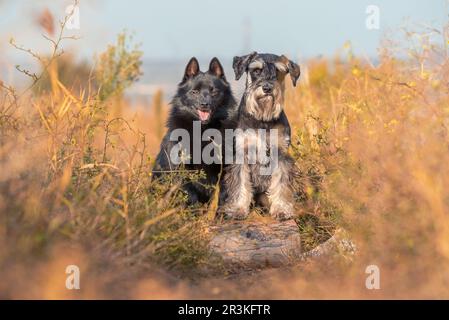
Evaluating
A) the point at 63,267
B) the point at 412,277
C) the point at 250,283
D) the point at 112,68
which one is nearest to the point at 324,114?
the point at 112,68

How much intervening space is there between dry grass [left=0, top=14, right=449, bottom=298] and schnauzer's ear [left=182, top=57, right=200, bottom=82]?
1.75 meters

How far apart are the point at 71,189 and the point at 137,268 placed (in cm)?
99

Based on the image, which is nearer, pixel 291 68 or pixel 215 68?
pixel 291 68

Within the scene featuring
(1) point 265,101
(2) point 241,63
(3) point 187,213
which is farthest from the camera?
(2) point 241,63

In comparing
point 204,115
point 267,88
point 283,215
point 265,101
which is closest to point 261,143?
point 265,101

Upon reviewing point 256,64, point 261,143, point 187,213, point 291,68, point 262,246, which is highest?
point 291,68

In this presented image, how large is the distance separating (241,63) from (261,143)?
0.90 metres

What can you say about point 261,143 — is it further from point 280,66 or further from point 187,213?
point 187,213

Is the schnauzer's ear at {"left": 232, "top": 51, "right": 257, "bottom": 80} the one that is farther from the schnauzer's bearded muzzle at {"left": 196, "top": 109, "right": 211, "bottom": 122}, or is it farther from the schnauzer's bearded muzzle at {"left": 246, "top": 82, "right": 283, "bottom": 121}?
the schnauzer's bearded muzzle at {"left": 196, "top": 109, "right": 211, "bottom": 122}

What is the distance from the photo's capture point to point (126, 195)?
5.66 m

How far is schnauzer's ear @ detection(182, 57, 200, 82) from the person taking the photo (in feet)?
27.4

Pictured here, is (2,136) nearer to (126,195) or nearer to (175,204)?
(126,195)

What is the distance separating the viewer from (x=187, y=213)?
6.79 metres

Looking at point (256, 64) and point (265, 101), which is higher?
point (256, 64)
